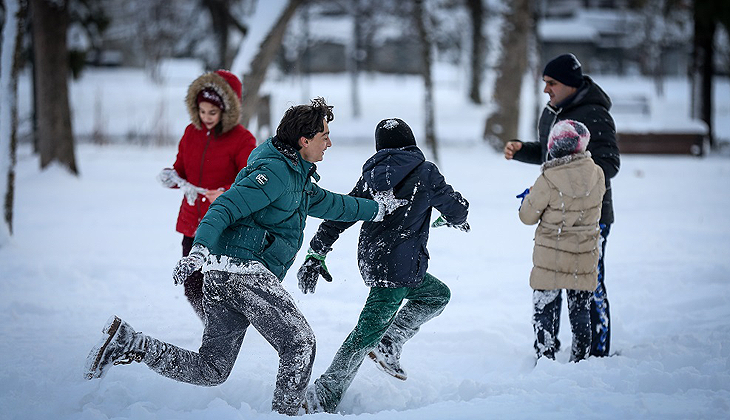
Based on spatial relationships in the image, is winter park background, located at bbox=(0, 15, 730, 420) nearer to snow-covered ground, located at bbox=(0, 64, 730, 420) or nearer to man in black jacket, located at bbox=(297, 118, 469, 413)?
snow-covered ground, located at bbox=(0, 64, 730, 420)

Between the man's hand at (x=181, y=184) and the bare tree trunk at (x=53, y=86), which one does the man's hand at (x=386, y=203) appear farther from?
the bare tree trunk at (x=53, y=86)

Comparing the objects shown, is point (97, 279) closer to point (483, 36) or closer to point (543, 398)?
point (543, 398)

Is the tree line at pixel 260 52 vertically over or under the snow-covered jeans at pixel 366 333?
over

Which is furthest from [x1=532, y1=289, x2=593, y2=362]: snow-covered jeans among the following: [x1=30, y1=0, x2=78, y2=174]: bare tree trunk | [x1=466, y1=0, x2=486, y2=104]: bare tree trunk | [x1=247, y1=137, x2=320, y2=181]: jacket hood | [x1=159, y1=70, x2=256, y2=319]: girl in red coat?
[x1=466, y1=0, x2=486, y2=104]: bare tree trunk

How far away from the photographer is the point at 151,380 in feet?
13.7

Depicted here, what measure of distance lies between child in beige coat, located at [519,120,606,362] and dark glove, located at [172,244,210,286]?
1926 mm

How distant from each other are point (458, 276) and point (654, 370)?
9.34 ft

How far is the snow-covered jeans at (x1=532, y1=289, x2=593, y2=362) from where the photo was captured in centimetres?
440

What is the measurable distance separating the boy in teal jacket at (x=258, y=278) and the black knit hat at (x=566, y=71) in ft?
5.37

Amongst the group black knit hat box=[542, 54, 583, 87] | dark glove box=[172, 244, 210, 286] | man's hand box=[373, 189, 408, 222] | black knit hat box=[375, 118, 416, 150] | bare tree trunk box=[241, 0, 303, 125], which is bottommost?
dark glove box=[172, 244, 210, 286]

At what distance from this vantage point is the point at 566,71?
455 cm

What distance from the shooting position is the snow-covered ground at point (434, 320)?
3.80 meters

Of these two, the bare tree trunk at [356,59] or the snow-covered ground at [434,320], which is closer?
the snow-covered ground at [434,320]

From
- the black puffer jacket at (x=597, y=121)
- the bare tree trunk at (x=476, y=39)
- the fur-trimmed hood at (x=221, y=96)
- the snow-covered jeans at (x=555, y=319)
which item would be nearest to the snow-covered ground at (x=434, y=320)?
the snow-covered jeans at (x=555, y=319)
